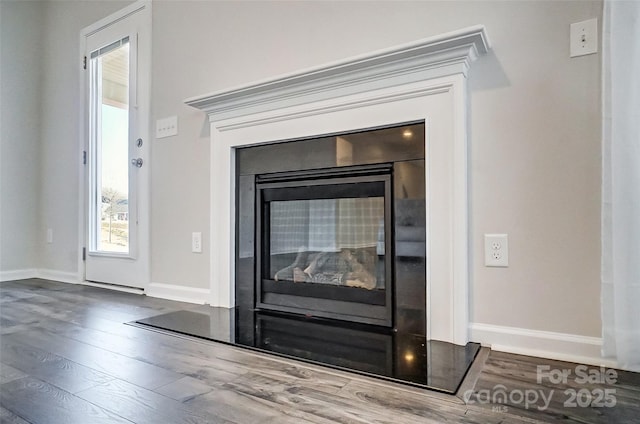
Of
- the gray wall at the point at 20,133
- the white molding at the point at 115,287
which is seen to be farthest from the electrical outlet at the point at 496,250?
the gray wall at the point at 20,133

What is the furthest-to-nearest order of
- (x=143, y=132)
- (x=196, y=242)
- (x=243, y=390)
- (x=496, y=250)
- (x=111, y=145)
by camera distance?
(x=111, y=145), (x=143, y=132), (x=196, y=242), (x=496, y=250), (x=243, y=390)

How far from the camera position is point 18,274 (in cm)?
323

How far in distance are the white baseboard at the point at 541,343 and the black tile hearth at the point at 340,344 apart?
0.07 m

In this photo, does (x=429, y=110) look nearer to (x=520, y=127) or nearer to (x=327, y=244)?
(x=520, y=127)

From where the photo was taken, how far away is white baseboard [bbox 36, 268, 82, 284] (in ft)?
9.87

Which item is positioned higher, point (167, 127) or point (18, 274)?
point (167, 127)

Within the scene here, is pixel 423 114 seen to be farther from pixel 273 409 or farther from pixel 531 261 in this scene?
pixel 273 409


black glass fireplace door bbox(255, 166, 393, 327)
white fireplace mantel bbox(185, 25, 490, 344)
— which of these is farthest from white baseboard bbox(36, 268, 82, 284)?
white fireplace mantel bbox(185, 25, 490, 344)

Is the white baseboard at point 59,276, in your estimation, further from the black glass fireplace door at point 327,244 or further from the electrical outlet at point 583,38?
the electrical outlet at point 583,38

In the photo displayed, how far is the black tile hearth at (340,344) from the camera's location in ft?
3.78

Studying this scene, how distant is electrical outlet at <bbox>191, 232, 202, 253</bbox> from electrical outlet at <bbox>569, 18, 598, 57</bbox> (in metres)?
1.95

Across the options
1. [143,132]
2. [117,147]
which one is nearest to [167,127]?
[143,132]

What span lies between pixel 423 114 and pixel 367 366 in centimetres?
96

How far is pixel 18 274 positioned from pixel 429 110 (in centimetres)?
365
